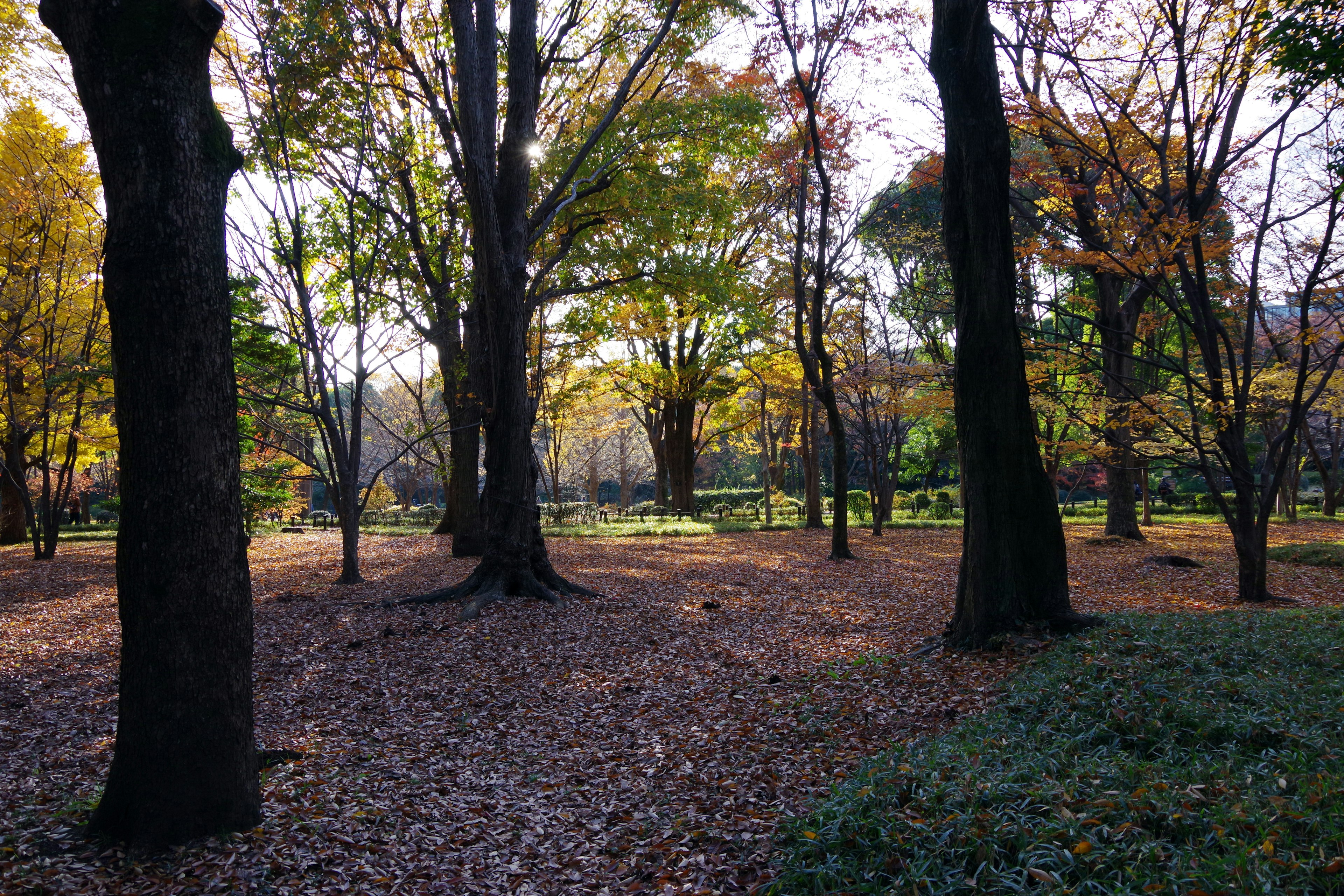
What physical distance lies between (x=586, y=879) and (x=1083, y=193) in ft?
34.9

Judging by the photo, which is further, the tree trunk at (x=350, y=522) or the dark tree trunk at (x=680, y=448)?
the dark tree trunk at (x=680, y=448)

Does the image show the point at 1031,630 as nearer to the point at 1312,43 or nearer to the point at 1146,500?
the point at 1312,43

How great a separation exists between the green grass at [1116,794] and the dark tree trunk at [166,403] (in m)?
2.40

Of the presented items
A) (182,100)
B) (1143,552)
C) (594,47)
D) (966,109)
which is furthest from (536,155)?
(1143,552)

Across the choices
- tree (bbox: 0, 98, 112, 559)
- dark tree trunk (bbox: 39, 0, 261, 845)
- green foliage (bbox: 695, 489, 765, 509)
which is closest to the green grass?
dark tree trunk (bbox: 39, 0, 261, 845)

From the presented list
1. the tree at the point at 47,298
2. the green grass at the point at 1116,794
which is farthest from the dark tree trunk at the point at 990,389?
the tree at the point at 47,298

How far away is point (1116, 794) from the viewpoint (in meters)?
2.62

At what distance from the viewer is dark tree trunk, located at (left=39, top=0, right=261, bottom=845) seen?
2717 mm

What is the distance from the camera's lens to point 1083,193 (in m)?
9.87

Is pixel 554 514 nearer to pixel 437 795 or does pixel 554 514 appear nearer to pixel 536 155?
pixel 536 155

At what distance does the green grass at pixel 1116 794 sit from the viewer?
2193 millimetres

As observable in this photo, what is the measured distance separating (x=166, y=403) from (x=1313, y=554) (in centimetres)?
1407

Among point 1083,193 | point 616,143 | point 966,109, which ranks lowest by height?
point 966,109

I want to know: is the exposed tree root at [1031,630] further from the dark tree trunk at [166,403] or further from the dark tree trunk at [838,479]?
the dark tree trunk at [838,479]
